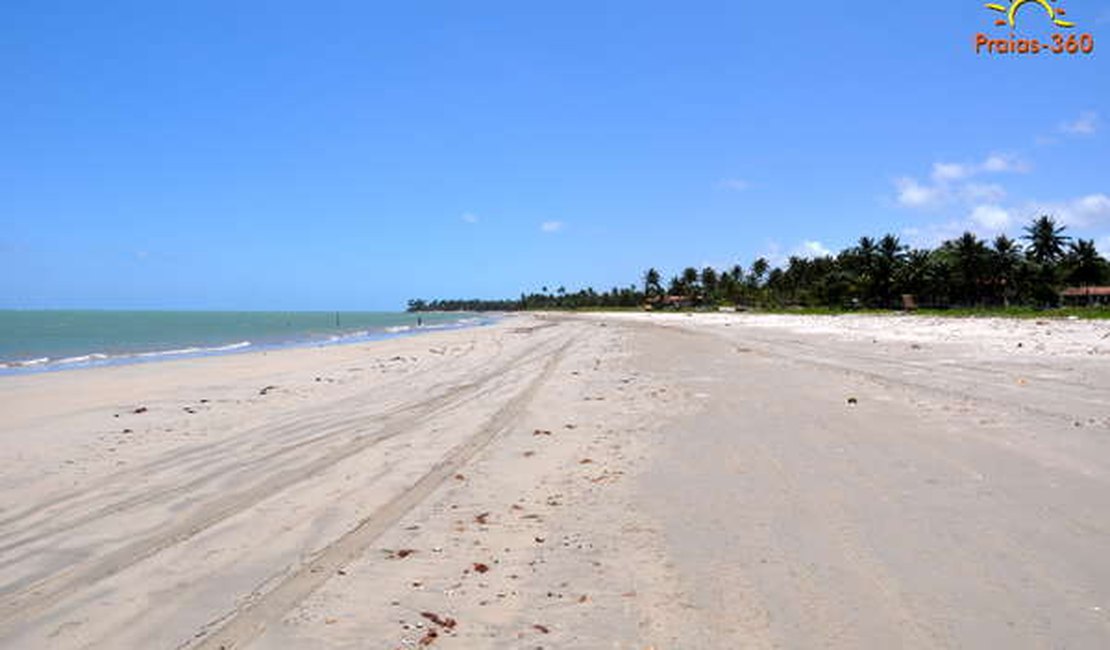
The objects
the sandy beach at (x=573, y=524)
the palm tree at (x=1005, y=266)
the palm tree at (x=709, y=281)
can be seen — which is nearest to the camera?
the sandy beach at (x=573, y=524)

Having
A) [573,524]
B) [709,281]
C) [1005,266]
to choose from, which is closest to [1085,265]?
[1005,266]

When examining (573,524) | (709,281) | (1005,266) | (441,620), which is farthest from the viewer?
(709,281)

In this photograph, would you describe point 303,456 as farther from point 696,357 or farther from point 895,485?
point 696,357

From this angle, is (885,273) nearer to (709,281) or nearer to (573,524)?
(709,281)

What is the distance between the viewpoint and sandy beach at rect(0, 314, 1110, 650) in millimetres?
3689

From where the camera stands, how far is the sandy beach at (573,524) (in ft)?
12.1

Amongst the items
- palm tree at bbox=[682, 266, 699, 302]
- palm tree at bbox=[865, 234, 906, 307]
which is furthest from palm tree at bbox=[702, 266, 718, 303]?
palm tree at bbox=[865, 234, 906, 307]

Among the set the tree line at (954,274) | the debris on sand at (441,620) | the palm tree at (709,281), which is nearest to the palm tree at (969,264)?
the tree line at (954,274)

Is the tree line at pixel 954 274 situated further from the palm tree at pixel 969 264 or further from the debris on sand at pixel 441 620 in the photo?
the debris on sand at pixel 441 620

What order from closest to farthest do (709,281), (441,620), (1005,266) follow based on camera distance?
(441,620) → (1005,266) → (709,281)

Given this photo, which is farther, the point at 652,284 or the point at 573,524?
the point at 652,284

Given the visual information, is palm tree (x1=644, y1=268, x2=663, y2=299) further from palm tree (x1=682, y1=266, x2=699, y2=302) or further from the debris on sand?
the debris on sand

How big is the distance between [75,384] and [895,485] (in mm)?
18868

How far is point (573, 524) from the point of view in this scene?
5.33m
